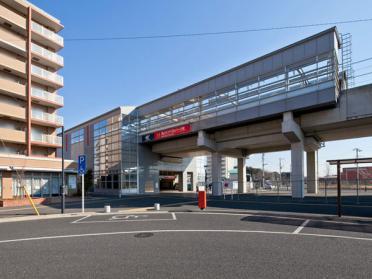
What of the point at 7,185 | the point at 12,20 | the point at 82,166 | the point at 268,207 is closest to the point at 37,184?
the point at 7,185

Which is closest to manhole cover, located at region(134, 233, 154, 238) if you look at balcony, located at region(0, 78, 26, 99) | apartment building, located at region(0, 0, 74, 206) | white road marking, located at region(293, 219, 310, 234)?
white road marking, located at region(293, 219, 310, 234)

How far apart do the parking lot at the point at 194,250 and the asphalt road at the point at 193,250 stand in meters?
0.02

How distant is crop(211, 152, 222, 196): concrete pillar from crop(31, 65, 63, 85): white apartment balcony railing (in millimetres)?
23226

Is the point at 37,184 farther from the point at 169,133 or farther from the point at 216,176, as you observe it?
the point at 216,176

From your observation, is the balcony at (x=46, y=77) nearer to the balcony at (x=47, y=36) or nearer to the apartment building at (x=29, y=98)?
the apartment building at (x=29, y=98)

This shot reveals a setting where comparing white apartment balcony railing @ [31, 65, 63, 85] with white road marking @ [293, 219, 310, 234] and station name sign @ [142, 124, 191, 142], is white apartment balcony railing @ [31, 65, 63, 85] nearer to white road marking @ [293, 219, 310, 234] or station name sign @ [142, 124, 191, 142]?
station name sign @ [142, 124, 191, 142]

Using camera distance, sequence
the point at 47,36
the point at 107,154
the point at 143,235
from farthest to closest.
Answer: the point at 107,154 → the point at 47,36 → the point at 143,235

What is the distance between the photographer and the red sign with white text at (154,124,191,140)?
111 ft

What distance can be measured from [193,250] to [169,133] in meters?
28.3

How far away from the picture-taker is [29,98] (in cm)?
3431

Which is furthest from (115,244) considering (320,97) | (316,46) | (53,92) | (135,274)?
(53,92)

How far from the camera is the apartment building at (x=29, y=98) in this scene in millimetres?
30484

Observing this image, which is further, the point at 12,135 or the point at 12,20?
the point at 12,20

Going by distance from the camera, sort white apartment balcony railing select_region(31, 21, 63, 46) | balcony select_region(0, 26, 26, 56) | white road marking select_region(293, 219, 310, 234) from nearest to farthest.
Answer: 1. white road marking select_region(293, 219, 310, 234)
2. balcony select_region(0, 26, 26, 56)
3. white apartment balcony railing select_region(31, 21, 63, 46)
